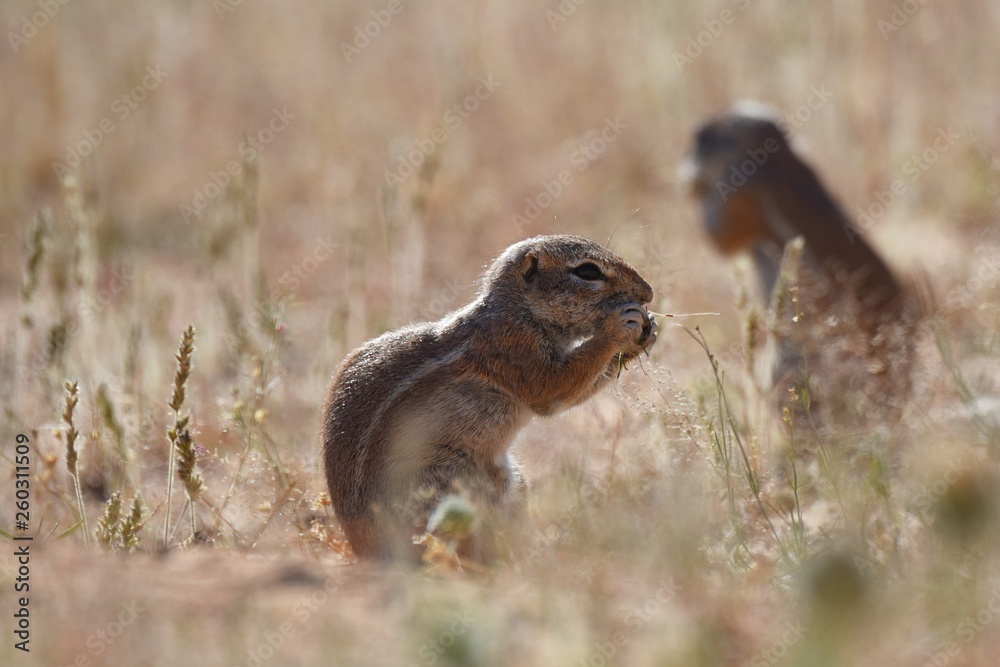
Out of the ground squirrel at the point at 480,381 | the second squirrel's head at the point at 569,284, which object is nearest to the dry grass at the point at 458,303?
the ground squirrel at the point at 480,381

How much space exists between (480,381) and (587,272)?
687mm

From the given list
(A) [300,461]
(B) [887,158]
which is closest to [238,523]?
(A) [300,461]

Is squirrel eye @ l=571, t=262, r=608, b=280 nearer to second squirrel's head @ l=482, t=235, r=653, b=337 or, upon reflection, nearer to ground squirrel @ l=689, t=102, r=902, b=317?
second squirrel's head @ l=482, t=235, r=653, b=337

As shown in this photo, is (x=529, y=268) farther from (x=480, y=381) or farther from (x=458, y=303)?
(x=458, y=303)

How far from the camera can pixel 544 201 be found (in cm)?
1083

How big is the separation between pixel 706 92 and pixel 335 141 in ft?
12.8

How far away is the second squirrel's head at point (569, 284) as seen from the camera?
4.70 meters

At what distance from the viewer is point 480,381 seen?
14.7 ft

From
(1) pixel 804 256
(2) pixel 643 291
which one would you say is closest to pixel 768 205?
(1) pixel 804 256

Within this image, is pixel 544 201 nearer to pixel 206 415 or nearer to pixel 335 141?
pixel 335 141

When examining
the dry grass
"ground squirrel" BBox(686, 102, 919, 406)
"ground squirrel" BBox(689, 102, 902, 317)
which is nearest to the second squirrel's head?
the dry grass

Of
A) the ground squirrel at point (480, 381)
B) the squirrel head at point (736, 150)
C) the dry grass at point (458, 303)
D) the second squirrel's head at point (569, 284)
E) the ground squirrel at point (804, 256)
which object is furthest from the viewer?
the squirrel head at point (736, 150)

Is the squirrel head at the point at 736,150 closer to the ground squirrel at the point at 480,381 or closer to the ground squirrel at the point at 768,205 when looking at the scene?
the ground squirrel at the point at 768,205

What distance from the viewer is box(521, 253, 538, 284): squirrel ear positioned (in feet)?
15.5
